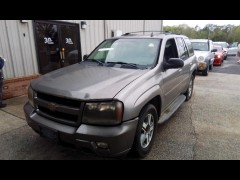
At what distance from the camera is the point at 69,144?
256cm

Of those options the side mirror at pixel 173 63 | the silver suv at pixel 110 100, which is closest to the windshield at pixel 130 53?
the silver suv at pixel 110 100

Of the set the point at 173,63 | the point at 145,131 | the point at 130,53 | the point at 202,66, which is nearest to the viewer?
the point at 145,131

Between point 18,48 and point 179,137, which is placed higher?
point 18,48

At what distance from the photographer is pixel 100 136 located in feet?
7.75

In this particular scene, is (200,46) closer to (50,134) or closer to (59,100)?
(59,100)

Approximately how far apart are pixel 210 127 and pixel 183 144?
3.40 feet

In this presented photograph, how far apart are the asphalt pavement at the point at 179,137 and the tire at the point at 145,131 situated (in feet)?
0.62

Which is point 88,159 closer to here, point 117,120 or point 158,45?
point 117,120

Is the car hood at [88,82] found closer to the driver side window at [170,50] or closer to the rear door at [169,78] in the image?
the rear door at [169,78]

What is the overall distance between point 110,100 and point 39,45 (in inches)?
198

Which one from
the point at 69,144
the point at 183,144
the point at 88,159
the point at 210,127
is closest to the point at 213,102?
the point at 210,127

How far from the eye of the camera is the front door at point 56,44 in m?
6.58

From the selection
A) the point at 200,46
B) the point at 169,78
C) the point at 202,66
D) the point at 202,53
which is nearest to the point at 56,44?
the point at 169,78
